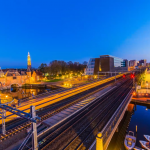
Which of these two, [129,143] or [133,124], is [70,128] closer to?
[129,143]

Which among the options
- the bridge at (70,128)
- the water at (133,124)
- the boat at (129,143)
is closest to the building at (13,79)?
the bridge at (70,128)

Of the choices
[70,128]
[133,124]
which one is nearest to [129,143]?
[133,124]

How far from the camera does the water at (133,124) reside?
1398 cm

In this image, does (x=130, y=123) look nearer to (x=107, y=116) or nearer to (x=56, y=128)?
(x=107, y=116)

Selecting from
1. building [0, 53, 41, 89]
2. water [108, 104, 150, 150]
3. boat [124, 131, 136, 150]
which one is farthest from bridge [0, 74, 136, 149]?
building [0, 53, 41, 89]

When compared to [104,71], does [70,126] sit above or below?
below

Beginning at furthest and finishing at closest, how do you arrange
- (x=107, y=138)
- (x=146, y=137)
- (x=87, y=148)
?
(x=146, y=137) → (x=107, y=138) → (x=87, y=148)

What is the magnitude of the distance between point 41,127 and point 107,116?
312 inches

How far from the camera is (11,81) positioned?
5503cm

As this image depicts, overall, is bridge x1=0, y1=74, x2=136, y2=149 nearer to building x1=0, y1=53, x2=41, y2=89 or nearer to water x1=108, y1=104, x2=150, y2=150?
water x1=108, y1=104, x2=150, y2=150

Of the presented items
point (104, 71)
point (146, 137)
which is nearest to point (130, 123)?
point (146, 137)

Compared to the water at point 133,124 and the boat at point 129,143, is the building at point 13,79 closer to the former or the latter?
the water at point 133,124

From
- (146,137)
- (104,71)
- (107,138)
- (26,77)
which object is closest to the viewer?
(107,138)

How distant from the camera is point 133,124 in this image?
60.7ft
